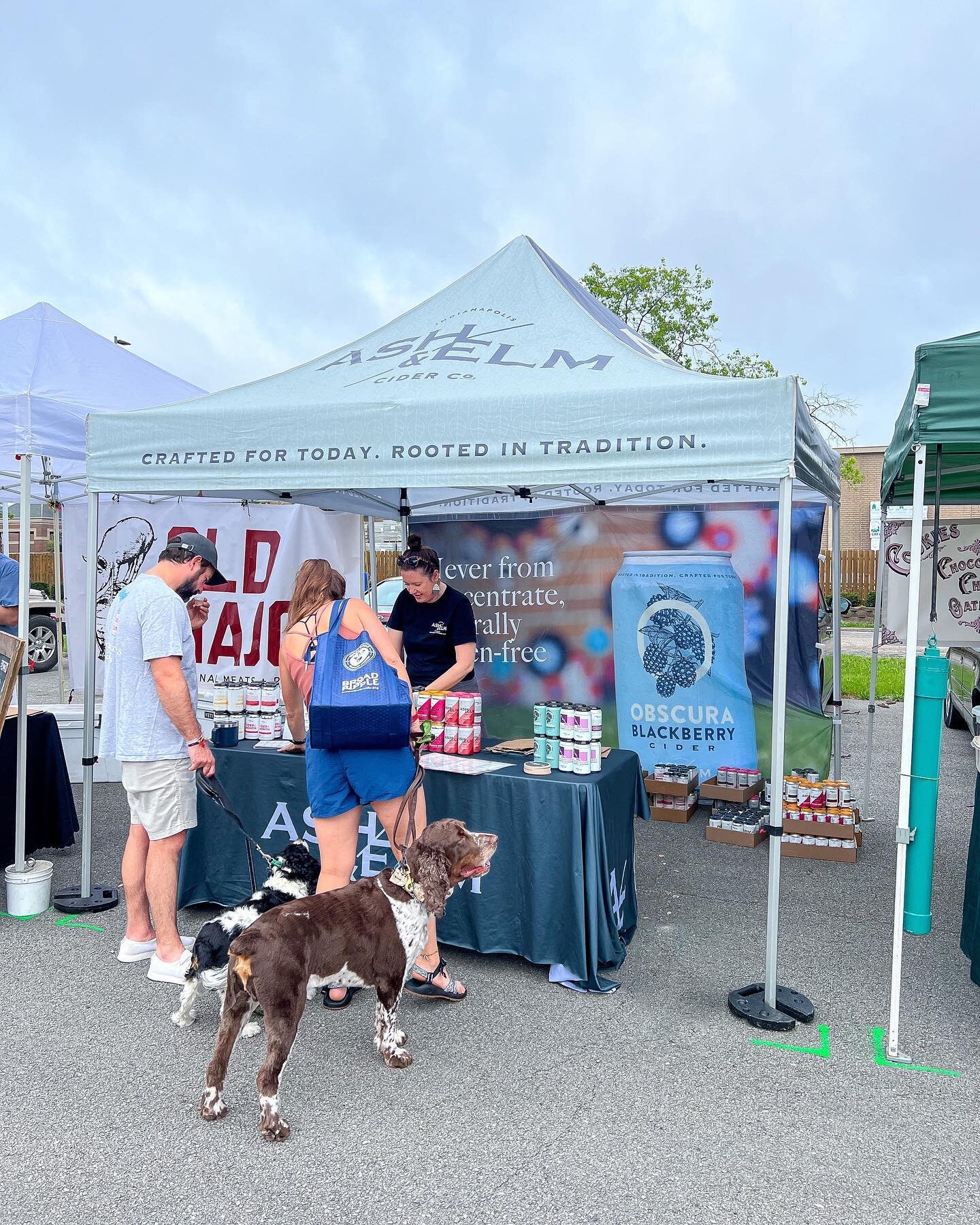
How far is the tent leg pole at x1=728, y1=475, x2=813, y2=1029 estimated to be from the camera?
3348mm

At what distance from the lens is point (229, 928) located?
10.5ft

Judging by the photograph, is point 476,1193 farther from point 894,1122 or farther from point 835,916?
point 835,916

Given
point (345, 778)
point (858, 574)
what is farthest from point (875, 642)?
point (858, 574)

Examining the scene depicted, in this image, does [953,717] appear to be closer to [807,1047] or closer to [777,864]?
[777,864]

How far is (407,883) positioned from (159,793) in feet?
4.01

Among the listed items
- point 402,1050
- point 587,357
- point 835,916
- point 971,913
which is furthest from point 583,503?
point 402,1050

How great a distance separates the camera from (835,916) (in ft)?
14.7

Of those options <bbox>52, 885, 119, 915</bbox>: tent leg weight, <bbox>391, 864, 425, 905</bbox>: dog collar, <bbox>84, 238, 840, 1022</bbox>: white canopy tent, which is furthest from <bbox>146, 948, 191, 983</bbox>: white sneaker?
<bbox>84, 238, 840, 1022</bbox>: white canopy tent

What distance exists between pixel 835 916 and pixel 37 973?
3610mm

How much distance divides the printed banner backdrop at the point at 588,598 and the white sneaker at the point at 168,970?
3848 millimetres

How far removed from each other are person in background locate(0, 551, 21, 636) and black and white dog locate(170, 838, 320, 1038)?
2496 mm

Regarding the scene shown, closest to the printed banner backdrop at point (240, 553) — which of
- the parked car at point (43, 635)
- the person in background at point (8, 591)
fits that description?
the person in background at point (8, 591)

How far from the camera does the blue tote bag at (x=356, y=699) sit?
10.9 ft

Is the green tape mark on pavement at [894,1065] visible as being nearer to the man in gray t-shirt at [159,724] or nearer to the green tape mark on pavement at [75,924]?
the man in gray t-shirt at [159,724]
